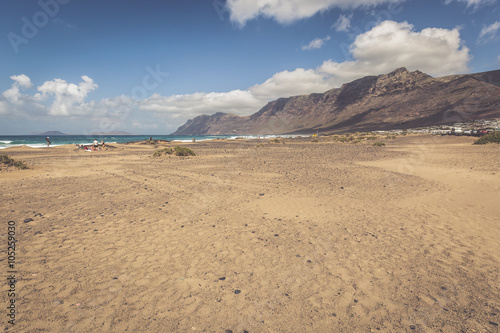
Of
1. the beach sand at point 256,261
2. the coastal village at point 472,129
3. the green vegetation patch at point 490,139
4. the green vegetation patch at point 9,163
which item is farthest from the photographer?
the coastal village at point 472,129

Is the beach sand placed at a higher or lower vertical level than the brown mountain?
lower

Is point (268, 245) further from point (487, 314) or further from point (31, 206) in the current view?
point (31, 206)

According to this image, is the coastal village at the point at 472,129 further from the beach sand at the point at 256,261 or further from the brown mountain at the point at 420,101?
the beach sand at the point at 256,261

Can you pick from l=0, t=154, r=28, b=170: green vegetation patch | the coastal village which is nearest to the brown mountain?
the coastal village

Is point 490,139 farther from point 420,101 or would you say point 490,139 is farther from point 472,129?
point 420,101

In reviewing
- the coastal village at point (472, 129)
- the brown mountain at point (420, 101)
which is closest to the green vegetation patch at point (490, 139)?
the coastal village at point (472, 129)

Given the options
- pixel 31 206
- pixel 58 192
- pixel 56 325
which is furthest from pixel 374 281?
pixel 58 192

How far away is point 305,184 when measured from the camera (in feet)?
35.7

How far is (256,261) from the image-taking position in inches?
179

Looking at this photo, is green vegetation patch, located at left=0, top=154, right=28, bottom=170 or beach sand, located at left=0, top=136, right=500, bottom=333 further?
green vegetation patch, located at left=0, top=154, right=28, bottom=170

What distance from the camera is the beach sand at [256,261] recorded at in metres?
3.16

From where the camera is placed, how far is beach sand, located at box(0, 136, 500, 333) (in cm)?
316

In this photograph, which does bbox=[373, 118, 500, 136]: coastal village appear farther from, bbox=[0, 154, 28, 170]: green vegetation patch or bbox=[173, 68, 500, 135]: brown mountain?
bbox=[0, 154, 28, 170]: green vegetation patch

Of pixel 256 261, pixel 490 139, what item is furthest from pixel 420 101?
pixel 256 261
